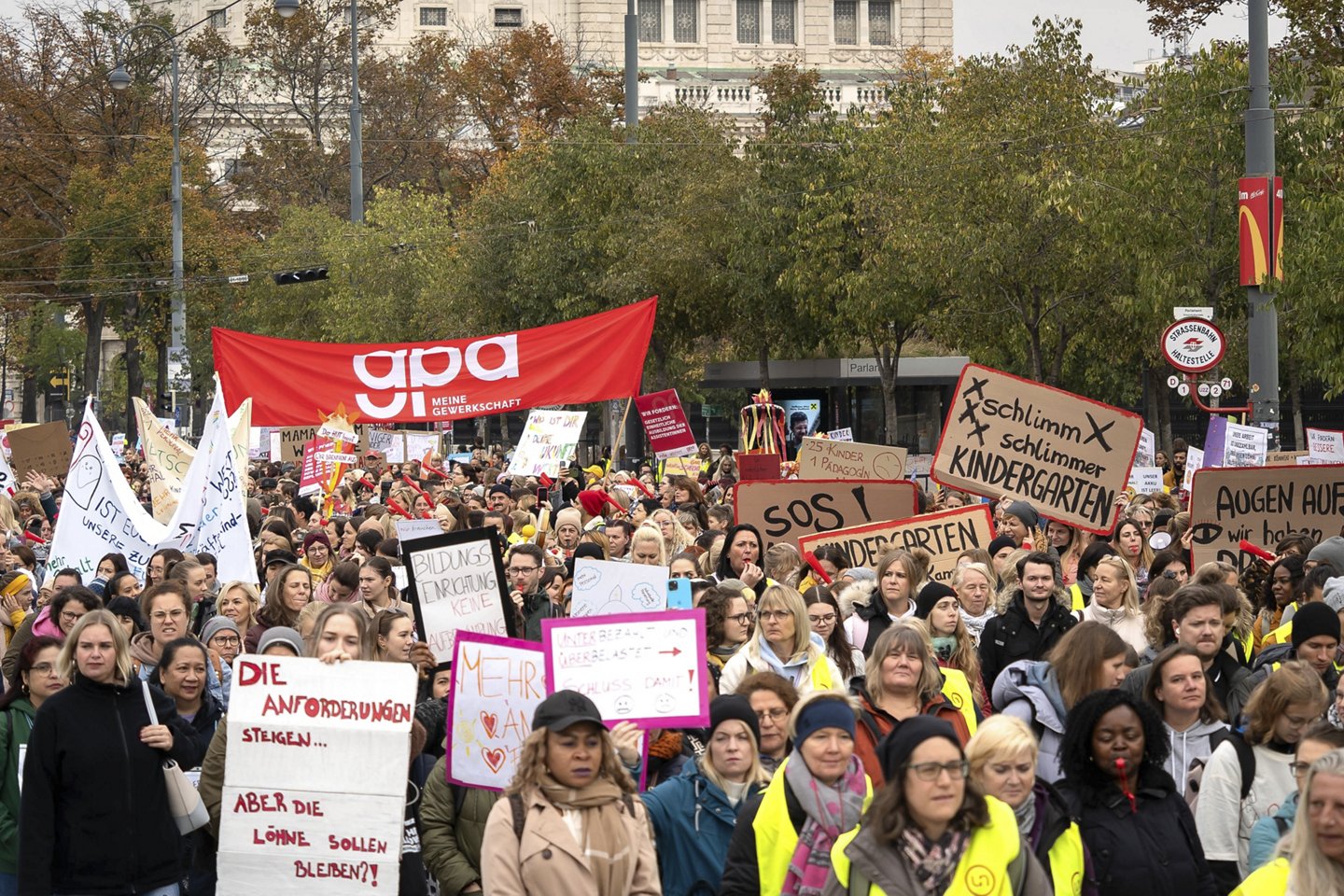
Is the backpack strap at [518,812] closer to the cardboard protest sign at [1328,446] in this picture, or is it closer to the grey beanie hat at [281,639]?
the grey beanie hat at [281,639]

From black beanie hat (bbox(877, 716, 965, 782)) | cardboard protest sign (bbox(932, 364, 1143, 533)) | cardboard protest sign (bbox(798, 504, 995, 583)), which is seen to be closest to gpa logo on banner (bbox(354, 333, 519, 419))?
cardboard protest sign (bbox(932, 364, 1143, 533))

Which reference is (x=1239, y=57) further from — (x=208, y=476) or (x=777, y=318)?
(x=208, y=476)

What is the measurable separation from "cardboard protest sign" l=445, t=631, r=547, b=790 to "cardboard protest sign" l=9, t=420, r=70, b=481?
666 inches

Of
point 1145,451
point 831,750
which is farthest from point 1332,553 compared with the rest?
point 1145,451

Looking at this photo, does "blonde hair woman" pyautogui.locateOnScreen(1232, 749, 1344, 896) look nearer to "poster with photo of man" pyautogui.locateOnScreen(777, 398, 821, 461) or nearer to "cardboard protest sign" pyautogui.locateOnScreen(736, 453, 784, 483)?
"cardboard protest sign" pyautogui.locateOnScreen(736, 453, 784, 483)

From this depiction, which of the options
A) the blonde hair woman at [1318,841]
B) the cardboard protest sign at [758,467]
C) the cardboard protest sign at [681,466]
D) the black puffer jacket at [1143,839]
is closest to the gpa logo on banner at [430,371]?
the cardboard protest sign at [758,467]

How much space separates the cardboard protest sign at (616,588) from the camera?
930cm

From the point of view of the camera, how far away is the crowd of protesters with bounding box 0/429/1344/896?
5070 mm

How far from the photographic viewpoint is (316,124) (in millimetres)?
64188

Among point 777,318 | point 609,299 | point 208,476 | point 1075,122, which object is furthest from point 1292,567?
point 609,299

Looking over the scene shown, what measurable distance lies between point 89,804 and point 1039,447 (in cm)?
788

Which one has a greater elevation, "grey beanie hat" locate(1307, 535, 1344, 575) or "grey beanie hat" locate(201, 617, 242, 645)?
"grey beanie hat" locate(1307, 535, 1344, 575)

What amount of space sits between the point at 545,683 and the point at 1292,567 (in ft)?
15.2

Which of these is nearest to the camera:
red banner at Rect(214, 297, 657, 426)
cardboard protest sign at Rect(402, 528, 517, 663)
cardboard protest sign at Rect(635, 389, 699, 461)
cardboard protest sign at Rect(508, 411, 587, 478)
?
cardboard protest sign at Rect(402, 528, 517, 663)
